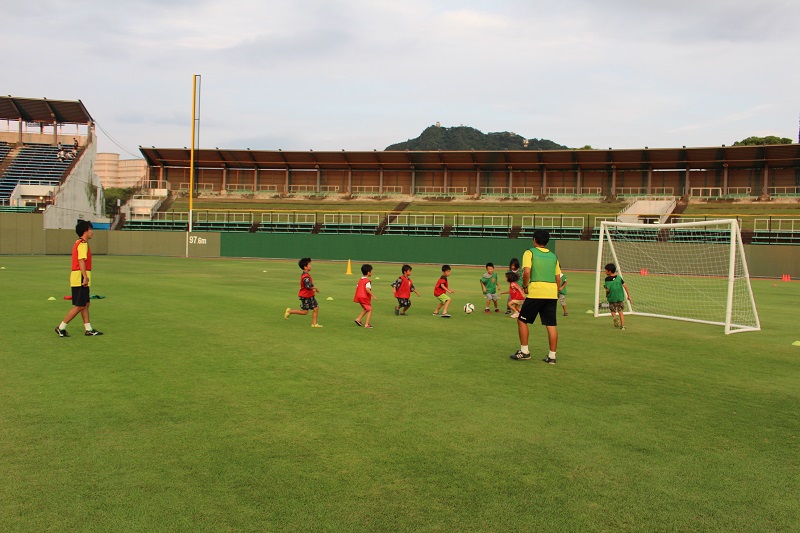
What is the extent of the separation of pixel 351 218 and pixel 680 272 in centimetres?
2859

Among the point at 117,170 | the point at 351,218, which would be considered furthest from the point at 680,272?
the point at 117,170

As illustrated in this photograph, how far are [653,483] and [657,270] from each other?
3553cm

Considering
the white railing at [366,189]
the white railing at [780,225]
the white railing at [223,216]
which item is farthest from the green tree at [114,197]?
the white railing at [780,225]

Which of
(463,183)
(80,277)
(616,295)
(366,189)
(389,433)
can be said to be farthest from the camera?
(366,189)

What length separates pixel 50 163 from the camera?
58.8m

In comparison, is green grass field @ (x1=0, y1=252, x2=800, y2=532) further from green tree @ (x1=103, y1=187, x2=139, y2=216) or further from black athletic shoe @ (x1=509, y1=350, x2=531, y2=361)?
green tree @ (x1=103, y1=187, x2=139, y2=216)

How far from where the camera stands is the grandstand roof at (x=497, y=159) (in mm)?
56188

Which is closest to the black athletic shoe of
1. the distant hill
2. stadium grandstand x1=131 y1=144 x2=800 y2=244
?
stadium grandstand x1=131 y1=144 x2=800 y2=244

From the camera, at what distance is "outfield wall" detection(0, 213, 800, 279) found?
1825 inches

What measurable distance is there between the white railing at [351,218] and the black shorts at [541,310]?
45313 mm

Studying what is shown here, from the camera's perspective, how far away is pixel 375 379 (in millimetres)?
8242

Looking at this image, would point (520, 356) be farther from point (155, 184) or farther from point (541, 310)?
point (155, 184)

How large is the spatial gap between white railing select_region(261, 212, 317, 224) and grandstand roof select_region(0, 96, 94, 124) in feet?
70.0

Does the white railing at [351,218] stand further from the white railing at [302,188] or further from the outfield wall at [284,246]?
the white railing at [302,188]
